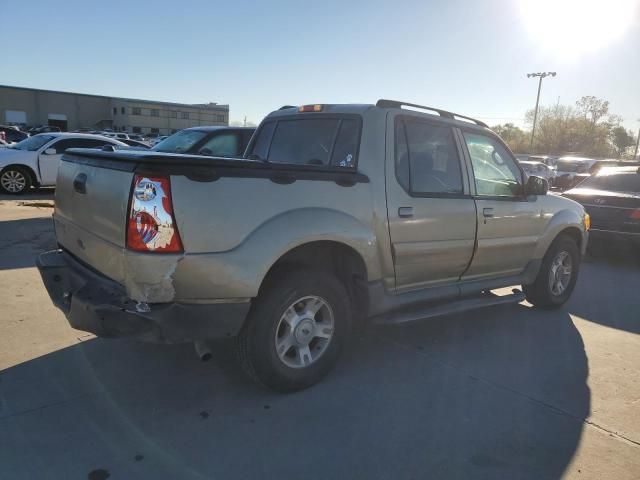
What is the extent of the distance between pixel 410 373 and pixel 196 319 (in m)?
1.79

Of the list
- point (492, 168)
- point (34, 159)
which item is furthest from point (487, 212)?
point (34, 159)

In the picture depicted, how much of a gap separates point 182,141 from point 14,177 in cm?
560

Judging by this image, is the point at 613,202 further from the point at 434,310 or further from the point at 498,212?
the point at 434,310

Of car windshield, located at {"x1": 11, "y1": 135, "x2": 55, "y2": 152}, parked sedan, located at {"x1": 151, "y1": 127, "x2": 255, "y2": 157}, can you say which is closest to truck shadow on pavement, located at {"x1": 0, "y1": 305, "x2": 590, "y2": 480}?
parked sedan, located at {"x1": 151, "y1": 127, "x2": 255, "y2": 157}

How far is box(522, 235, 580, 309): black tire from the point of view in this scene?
540 centimetres

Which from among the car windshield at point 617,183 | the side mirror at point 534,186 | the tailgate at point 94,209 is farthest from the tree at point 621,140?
the tailgate at point 94,209

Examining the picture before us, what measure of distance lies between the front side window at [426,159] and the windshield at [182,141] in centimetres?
562

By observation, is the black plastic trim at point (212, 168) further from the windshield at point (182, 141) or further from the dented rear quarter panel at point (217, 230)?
the windshield at point (182, 141)

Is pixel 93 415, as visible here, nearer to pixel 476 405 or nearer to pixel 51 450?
pixel 51 450

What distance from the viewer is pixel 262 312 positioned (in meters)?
3.07

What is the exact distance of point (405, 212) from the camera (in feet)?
12.3

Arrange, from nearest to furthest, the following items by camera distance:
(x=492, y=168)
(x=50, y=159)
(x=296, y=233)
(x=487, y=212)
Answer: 1. (x=296, y=233)
2. (x=487, y=212)
3. (x=492, y=168)
4. (x=50, y=159)

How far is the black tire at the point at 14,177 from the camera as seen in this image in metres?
11.9

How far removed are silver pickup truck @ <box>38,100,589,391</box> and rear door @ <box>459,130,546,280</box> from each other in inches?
0.7
